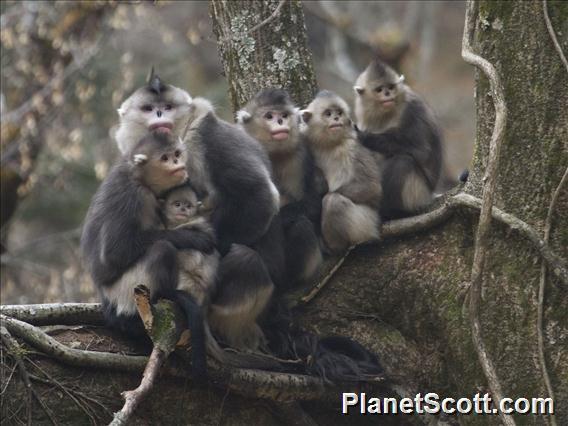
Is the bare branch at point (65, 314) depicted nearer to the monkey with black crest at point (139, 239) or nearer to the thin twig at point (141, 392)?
the monkey with black crest at point (139, 239)

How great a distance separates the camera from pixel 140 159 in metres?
5.63

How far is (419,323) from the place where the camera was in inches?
251

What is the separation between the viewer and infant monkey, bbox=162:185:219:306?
18.6 feet

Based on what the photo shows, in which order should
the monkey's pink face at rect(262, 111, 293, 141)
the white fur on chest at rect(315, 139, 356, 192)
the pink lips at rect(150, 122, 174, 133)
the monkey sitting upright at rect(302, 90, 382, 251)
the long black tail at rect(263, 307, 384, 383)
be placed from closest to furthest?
the long black tail at rect(263, 307, 384, 383) → the pink lips at rect(150, 122, 174, 133) → the monkey's pink face at rect(262, 111, 293, 141) → the monkey sitting upright at rect(302, 90, 382, 251) → the white fur on chest at rect(315, 139, 356, 192)

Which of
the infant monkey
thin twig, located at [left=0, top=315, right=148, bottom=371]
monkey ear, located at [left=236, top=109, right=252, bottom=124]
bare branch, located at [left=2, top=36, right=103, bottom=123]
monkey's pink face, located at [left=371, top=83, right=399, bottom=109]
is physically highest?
bare branch, located at [left=2, top=36, right=103, bottom=123]

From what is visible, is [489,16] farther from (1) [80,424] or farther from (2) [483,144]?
(1) [80,424]

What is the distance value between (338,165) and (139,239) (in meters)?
2.11

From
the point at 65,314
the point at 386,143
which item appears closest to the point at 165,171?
the point at 65,314

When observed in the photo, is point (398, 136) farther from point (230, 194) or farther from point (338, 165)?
point (230, 194)

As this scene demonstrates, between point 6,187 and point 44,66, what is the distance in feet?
5.81

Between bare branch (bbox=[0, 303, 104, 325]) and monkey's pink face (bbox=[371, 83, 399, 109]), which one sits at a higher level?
monkey's pink face (bbox=[371, 83, 399, 109])

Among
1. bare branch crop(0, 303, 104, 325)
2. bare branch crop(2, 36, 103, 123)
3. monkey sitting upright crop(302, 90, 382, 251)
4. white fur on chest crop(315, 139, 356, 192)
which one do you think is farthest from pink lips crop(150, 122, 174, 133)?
bare branch crop(2, 36, 103, 123)

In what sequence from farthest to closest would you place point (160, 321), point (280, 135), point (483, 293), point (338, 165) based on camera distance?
point (338, 165)
point (280, 135)
point (483, 293)
point (160, 321)

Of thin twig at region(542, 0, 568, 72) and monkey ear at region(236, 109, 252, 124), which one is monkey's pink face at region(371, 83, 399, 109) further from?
thin twig at region(542, 0, 568, 72)
